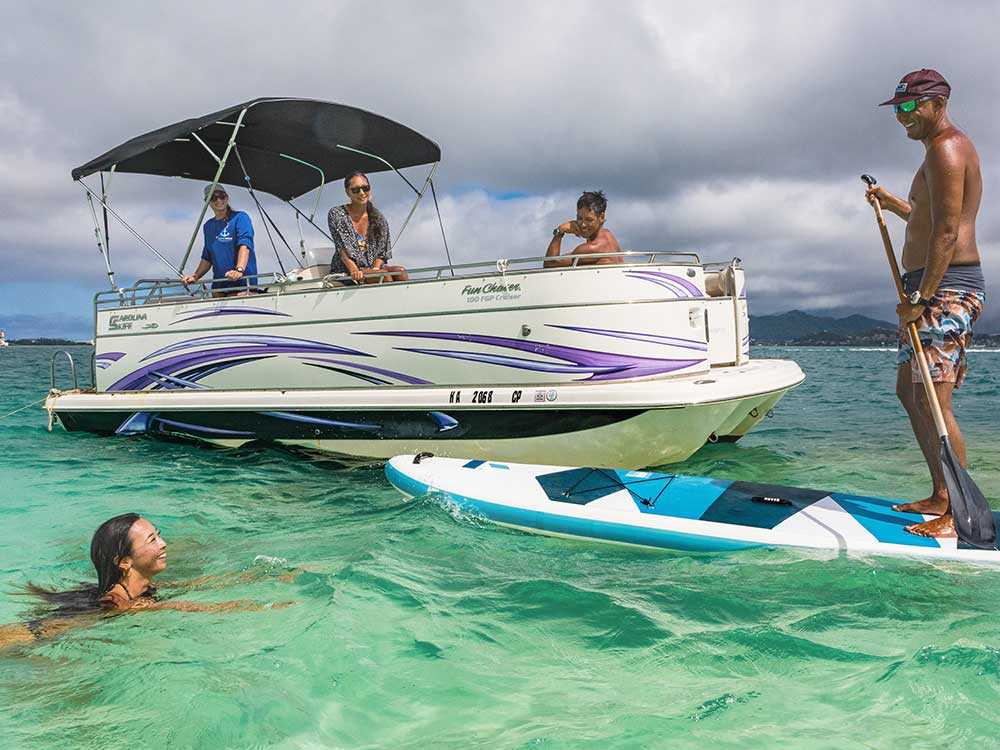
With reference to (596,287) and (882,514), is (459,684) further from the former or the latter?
(596,287)

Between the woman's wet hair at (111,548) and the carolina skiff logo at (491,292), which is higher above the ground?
the carolina skiff logo at (491,292)

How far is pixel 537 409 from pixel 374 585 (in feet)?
9.35

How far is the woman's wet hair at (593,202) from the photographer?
7.40 m

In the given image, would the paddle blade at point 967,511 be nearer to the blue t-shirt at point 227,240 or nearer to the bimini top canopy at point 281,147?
Result: the bimini top canopy at point 281,147

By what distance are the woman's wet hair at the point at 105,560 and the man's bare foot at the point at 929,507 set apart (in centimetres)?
466

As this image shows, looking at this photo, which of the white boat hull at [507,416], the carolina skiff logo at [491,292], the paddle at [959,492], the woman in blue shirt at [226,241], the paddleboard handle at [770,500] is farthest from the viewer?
the woman in blue shirt at [226,241]

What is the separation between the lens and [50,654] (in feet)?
Result: 12.0

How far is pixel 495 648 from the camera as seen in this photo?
3.67 m

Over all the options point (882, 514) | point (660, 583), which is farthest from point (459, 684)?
point (882, 514)

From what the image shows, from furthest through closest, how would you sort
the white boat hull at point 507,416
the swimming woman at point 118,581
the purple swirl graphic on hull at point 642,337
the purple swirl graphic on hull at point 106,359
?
the purple swirl graphic on hull at point 106,359 → the purple swirl graphic on hull at point 642,337 → the white boat hull at point 507,416 → the swimming woman at point 118,581

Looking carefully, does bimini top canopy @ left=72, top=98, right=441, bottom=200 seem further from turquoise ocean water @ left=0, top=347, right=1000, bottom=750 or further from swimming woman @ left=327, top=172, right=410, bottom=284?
turquoise ocean water @ left=0, top=347, right=1000, bottom=750

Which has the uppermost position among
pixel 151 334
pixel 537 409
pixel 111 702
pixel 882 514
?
pixel 151 334

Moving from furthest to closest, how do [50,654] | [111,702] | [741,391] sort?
[741,391] → [50,654] → [111,702]

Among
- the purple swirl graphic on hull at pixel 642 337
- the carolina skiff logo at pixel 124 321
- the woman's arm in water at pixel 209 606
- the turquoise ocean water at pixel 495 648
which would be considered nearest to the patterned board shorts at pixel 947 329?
the turquoise ocean water at pixel 495 648
